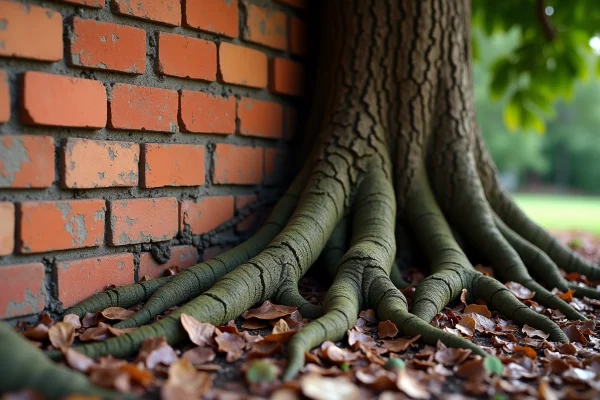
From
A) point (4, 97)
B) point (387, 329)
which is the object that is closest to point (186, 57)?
point (4, 97)

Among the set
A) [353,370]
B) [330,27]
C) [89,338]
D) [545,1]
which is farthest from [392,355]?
[545,1]

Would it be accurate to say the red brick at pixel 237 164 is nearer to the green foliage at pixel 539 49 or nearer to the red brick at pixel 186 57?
the red brick at pixel 186 57

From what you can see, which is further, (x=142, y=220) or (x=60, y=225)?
(x=142, y=220)

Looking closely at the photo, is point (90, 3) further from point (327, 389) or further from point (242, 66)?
point (327, 389)

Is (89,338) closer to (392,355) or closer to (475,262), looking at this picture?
(392,355)

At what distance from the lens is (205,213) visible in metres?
2.23

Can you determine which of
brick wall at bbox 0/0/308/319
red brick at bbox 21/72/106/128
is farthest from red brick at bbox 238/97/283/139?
red brick at bbox 21/72/106/128

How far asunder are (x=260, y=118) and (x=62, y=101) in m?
0.92

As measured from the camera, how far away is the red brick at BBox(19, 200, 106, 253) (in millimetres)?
1646

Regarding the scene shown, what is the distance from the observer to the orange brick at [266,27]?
7.64 feet

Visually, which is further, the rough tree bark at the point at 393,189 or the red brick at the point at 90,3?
the rough tree bark at the point at 393,189

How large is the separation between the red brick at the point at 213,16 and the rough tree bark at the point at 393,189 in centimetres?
51

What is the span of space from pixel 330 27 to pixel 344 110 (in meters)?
0.42

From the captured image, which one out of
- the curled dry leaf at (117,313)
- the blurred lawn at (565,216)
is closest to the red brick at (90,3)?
the curled dry leaf at (117,313)
